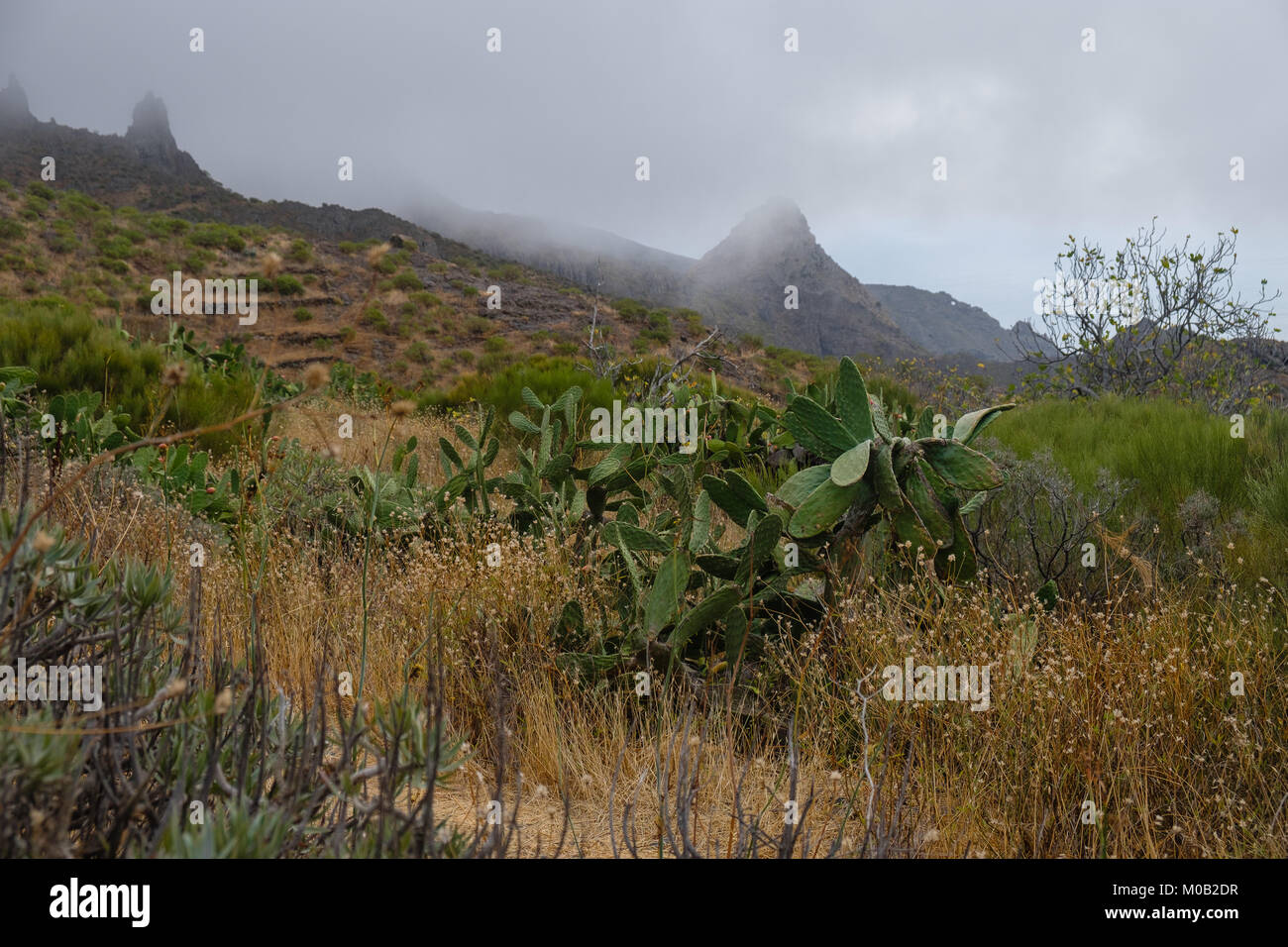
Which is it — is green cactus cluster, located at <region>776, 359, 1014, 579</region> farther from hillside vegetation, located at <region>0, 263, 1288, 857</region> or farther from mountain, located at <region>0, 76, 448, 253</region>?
mountain, located at <region>0, 76, 448, 253</region>

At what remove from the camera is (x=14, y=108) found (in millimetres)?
44688

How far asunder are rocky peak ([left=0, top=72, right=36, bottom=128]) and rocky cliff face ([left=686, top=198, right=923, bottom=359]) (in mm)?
37428

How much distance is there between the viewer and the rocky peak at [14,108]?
135ft

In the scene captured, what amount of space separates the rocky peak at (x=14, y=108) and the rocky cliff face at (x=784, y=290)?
37.4 meters

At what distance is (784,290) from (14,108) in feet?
155

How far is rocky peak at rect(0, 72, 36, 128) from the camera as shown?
41156mm

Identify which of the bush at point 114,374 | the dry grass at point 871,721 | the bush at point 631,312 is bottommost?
the dry grass at point 871,721

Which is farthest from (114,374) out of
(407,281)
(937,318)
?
(937,318)

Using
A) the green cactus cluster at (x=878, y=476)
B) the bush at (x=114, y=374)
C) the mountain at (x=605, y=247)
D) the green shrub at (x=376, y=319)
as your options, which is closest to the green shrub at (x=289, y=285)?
the green shrub at (x=376, y=319)

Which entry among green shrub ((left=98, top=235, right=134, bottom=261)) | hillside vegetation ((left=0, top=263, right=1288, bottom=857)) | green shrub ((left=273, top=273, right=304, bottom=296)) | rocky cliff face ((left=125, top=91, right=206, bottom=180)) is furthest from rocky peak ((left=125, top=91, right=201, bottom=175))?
hillside vegetation ((left=0, top=263, right=1288, bottom=857))

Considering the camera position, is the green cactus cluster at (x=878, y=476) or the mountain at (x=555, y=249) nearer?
the green cactus cluster at (x=878, y=476)

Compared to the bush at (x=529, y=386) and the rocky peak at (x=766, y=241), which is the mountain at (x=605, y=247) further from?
the bush at (x=529, y=386)

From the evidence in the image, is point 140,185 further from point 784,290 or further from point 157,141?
point 784,290

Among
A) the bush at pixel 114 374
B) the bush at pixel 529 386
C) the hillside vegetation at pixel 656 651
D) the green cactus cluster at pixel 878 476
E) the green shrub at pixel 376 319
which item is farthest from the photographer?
the green shrub at pixel 376 319
